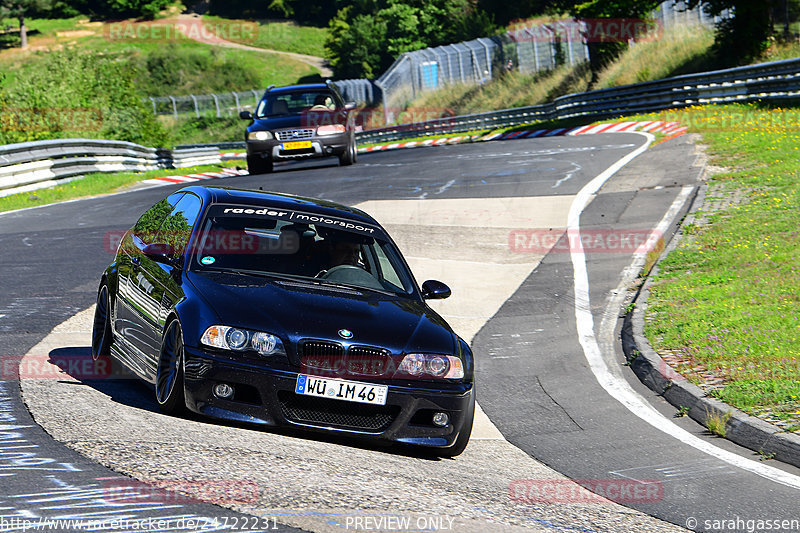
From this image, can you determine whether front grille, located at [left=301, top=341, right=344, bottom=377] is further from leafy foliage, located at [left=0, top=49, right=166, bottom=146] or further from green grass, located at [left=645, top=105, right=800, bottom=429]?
leafy foliage, located at [left=0, top=49, right=166, bottom=146]

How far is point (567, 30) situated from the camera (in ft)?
171

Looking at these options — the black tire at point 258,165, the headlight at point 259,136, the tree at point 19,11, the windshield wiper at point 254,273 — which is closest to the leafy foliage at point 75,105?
the black tire at point 258,165

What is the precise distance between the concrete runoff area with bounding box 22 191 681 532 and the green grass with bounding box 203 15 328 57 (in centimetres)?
10184

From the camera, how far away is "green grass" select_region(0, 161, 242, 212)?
22.4 metres

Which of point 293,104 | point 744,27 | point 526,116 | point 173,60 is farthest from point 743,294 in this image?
point 173,60

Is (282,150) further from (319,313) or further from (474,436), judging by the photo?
(319,313)

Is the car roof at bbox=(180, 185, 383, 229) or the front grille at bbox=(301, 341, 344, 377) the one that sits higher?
the car roof at bbox=(180, 185, 383, 229)

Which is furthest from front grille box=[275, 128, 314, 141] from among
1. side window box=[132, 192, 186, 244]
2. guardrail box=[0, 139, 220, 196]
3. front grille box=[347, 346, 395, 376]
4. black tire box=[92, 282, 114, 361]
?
front grille box=[347, 346, 395, 376]

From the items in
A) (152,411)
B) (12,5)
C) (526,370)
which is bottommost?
(526,370)

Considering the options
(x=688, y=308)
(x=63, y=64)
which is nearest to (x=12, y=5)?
(x=63, y=64)

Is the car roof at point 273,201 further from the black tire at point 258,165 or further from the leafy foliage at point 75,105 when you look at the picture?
the leafy foliage at point 75,105

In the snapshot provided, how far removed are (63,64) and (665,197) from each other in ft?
93.6

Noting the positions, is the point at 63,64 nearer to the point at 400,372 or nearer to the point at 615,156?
the point at 615,156

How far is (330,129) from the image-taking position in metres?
24.0
